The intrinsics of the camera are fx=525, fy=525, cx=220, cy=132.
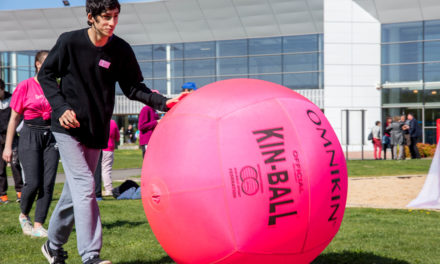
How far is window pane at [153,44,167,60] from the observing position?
3915 centimetres

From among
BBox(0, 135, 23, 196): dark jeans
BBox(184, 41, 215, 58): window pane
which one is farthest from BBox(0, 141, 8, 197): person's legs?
BBox(184, 41, 215, 58): window pane

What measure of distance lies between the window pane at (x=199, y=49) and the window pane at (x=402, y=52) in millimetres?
11955

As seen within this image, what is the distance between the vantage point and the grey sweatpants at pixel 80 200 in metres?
4.10

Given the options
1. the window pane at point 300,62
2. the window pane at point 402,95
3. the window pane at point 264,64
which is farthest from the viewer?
the window pane at point 264,64

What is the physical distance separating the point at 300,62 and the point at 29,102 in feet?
104

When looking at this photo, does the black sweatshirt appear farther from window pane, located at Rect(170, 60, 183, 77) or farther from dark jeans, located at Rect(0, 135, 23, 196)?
window pane, located at Rect(170, 60, 183, 77)

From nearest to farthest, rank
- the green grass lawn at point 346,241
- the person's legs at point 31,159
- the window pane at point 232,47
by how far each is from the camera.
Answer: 1. the green grass lawn at point 346,241
2. the person's legs at point 31,159
3. the window pane at point 232,47

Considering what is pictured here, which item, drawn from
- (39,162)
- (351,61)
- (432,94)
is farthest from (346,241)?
(432,94)

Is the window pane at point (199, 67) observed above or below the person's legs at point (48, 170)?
above

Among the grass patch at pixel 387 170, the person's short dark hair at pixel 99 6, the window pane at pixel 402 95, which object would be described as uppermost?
the window pane at pixel 402 95

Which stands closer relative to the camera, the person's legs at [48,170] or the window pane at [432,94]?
the person's legs at [48,170]

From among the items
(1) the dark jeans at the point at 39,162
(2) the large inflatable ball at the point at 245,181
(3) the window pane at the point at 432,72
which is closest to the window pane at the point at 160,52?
(3) the window pane at the point at 432,72

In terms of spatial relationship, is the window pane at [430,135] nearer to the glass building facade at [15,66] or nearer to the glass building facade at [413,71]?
the glass building facade at [413,71]

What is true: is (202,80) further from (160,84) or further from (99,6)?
(99,6)
